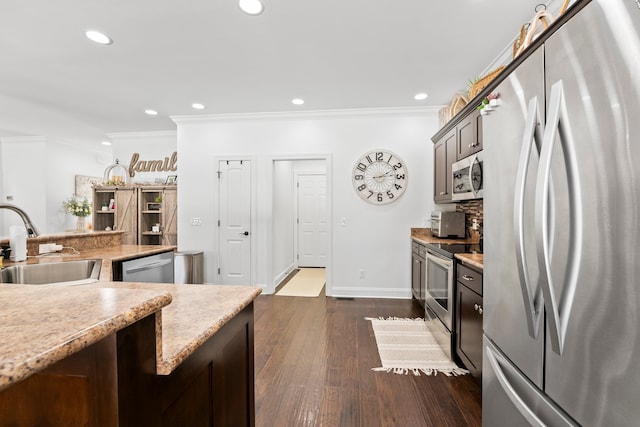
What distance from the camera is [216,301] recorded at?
112 centimetres

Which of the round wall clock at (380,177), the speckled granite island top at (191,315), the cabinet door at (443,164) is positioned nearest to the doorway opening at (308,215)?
the round wall clock at (380,177)

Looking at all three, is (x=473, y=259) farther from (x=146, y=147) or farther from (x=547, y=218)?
(x=146, y=147)

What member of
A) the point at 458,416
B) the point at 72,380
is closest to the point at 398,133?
the point at 458,416

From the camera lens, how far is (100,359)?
54 cm

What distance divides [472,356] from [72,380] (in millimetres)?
2283

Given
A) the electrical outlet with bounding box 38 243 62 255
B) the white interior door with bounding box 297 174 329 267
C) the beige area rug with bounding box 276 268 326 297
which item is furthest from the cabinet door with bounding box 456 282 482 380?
the white interior door with bounding box 297 174 329 267

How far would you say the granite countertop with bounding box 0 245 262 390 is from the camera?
36 cm

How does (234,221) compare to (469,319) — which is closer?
(469,319)

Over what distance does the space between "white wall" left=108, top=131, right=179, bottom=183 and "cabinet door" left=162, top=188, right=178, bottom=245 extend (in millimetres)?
562

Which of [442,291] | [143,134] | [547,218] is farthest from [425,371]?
[143,134]

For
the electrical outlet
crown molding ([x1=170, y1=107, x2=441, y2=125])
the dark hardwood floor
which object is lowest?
the dark hardwood floor

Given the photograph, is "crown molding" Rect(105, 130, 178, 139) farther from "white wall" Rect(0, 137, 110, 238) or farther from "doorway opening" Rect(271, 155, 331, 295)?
"doorway opening" Rect(271, 155, 331, 295)

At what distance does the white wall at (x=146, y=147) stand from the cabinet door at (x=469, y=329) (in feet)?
16.8

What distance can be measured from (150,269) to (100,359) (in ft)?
8.00
